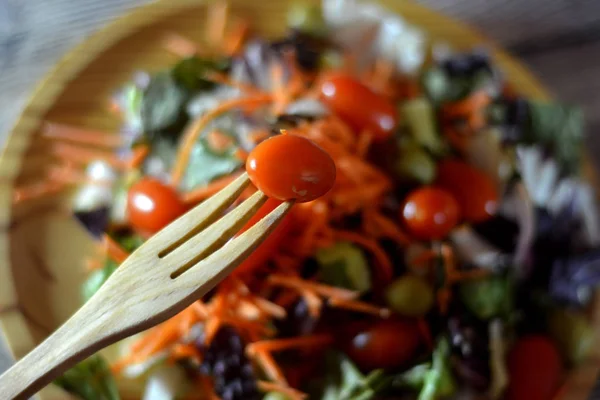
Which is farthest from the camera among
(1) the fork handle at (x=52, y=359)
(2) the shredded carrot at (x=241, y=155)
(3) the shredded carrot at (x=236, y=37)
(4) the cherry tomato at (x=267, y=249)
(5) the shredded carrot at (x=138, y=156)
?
(3) the shredded carrot at (x=236, y=37)

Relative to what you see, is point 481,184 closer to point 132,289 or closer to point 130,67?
point 132,289

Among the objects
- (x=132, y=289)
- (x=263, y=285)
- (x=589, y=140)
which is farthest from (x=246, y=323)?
(x=589, y=140)

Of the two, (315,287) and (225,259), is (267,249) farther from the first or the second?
(225,259)

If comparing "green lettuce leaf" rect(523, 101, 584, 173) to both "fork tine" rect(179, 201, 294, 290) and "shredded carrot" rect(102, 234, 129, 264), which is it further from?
"shredded carrot" rect(102, 234, 129, 264)

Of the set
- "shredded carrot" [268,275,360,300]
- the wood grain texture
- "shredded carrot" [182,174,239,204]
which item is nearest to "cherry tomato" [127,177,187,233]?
"shredded carrot" [182,174,239,204]

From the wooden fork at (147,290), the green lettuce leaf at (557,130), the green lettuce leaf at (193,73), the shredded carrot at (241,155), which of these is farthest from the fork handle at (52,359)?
the green lettuce leaf at (557,130)

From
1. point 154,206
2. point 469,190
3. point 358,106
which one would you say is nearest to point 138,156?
point 154,206

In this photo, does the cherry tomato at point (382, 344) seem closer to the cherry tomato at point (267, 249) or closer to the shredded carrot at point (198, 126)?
the cherry tomato at point (267, 249)
